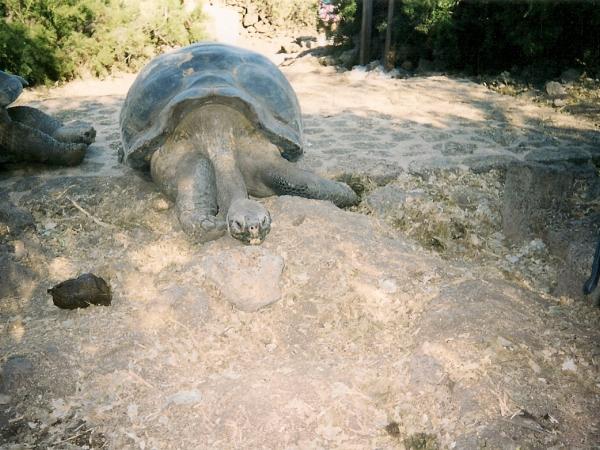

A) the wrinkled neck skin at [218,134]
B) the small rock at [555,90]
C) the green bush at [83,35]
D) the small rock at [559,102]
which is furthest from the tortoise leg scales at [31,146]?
the small rock at [555,90]

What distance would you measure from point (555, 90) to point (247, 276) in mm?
5232

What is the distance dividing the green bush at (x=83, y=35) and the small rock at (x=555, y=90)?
231 inches

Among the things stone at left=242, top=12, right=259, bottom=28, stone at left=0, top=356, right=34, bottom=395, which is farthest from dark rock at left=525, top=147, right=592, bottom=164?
stone at left=242, top=12, right=259, bottom=28

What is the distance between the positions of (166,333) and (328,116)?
12.2 feet

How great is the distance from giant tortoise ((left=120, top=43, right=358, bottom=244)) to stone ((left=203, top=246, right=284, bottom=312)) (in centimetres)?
35

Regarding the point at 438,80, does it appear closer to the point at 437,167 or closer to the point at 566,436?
the point at 437,167

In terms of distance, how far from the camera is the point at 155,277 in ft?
8.23

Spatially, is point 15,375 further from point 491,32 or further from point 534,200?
point 491,32

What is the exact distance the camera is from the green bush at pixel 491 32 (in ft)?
20.3

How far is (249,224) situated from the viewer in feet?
7.89

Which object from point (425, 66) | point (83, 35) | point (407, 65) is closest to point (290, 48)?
point (407, 65)

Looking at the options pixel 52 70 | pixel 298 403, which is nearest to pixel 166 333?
pixel 298 403

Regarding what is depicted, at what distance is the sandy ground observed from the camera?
66.9 inches

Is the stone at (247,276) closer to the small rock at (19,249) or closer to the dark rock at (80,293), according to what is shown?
the dark rock at (80,293)
